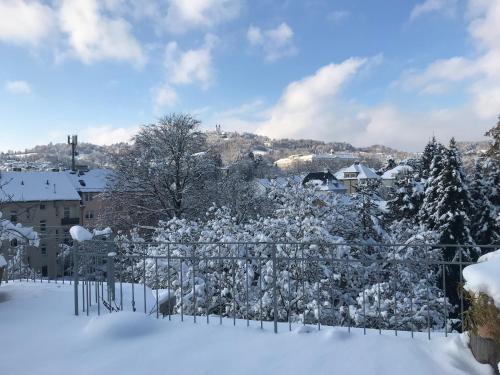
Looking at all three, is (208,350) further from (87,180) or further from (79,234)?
(87,180)

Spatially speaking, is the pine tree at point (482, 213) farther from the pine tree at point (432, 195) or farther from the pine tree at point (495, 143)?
the pine tree at point (495, 143)

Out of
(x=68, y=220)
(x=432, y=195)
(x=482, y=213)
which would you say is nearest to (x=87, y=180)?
(x=68, y=220)

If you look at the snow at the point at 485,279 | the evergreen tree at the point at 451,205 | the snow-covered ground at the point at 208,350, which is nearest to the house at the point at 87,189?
the evergreen tree at the point at 451,205

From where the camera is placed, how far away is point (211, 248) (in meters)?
12.7

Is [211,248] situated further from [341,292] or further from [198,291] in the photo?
[341,292]

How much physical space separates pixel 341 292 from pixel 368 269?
3.30ft

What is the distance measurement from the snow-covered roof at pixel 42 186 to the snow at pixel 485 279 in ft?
128

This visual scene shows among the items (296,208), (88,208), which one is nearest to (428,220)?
(296,208)

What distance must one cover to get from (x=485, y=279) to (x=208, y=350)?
2962mm

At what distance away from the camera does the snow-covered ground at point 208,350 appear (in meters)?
4.40

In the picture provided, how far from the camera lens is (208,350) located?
16.1 ft

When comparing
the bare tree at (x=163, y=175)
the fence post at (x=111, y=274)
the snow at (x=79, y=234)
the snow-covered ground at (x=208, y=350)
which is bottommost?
the snow-covered ground at (x=208, y=350)

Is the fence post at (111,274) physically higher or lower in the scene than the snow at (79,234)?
lower

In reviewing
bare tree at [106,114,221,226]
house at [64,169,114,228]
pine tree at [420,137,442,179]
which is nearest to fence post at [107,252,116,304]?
bare tree at [106,114,221,226]
